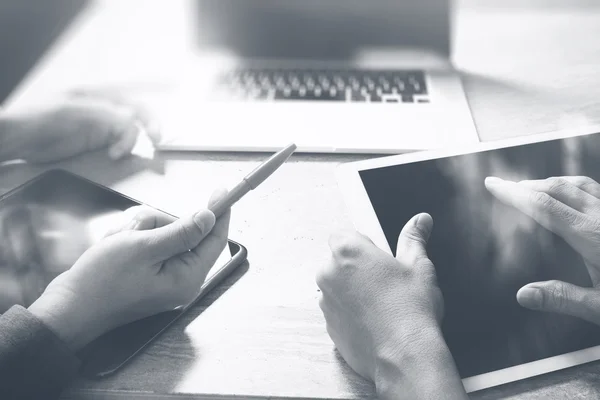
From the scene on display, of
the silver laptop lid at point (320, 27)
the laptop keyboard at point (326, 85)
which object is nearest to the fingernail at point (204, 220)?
the laptop keyboard at point (326, 85)

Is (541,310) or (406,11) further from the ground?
(406,11)

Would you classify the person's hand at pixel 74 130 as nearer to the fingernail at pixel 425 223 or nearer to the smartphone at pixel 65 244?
the smartphone at pixel 65 244

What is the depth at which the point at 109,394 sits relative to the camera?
1.83ft

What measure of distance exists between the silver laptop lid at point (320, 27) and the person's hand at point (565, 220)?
42cm

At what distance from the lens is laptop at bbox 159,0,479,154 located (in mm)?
868

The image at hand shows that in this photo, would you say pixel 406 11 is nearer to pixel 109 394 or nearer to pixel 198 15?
pixel 198 15

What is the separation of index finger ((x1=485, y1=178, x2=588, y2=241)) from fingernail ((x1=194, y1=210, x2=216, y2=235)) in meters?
0.33

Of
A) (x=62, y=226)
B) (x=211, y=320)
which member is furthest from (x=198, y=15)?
(x=211, y=320)

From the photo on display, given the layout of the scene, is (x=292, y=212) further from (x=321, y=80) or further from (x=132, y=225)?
(x=321, y=80)

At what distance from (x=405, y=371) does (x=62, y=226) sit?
0.44 meters

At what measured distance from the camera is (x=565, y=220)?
0.64 m

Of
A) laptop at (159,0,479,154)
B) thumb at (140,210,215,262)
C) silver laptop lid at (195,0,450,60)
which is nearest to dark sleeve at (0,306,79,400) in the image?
thumb at (140,210,215,262)

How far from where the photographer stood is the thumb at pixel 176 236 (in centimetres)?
61

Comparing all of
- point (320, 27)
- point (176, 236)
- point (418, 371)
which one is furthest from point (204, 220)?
point (320, 27)
